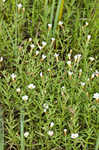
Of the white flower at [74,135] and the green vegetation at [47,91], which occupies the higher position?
the green vegetation at [47,91]

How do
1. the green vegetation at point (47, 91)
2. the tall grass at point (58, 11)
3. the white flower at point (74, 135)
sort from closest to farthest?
the white flower at point (74, 135)
the green vegetation at point (47, 91)
the tall grass at point (58, 11)

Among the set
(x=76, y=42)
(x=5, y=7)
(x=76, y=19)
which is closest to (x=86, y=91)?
(x=76, y=42)

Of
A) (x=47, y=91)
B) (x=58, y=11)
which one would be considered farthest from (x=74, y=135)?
(x=58, y=11)

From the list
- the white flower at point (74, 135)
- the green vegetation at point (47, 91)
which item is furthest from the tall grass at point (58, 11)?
the white flower at point (74, 135)

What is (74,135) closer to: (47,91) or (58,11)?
(47,91)

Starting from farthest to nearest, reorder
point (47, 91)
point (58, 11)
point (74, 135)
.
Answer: point (58, 11) < point (47, 91) < point (74, 135)

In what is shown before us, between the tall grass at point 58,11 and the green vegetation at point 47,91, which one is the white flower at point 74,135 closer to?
the green vegetation at point 47,91

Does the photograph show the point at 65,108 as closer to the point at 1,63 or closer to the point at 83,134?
the point at 83,134

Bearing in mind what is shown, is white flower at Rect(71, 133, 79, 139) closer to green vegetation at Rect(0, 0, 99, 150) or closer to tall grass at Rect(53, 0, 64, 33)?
green vegetation at Rect(0, 0, 99, 150)

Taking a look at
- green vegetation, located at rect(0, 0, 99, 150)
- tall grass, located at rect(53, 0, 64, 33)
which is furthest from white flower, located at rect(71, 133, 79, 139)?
tall grass, located at rect(53, 0, 64, 33)
